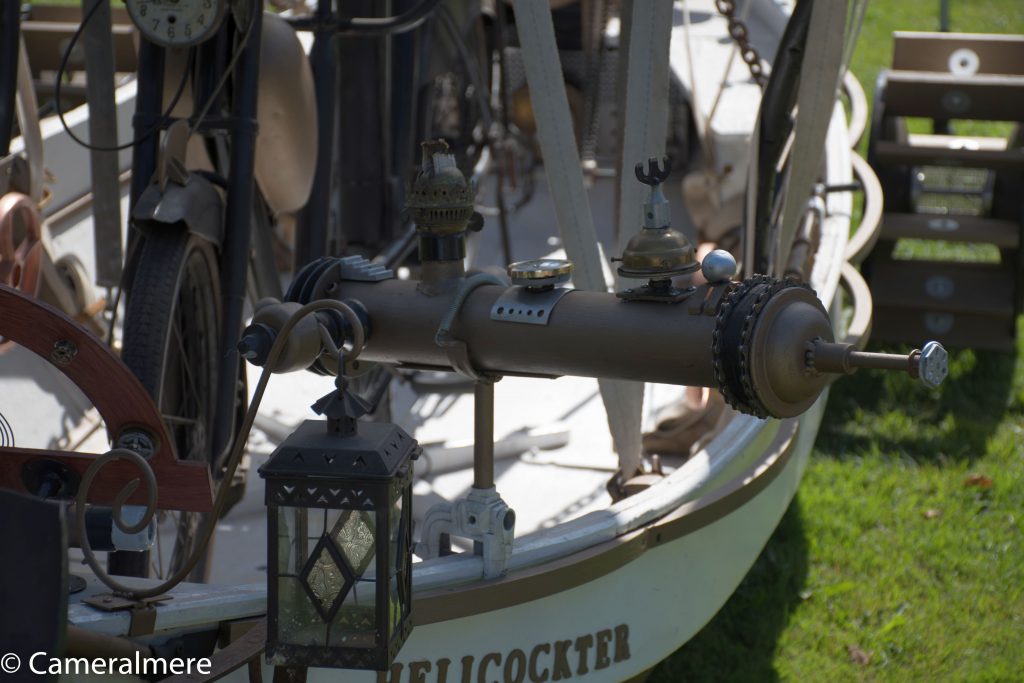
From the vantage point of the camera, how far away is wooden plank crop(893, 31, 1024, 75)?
18.3ft

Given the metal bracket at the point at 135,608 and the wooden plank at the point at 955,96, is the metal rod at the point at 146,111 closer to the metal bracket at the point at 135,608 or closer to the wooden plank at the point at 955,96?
the metal bracket at the point at 135,608

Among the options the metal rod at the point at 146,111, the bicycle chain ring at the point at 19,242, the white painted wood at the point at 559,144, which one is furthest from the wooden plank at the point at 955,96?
the bicycle chain ring at the point at 19,242

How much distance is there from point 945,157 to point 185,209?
335cm

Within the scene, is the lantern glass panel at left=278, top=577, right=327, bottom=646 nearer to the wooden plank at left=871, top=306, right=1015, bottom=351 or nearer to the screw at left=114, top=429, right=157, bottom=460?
the screw at left=114, top=429, right=157, bottom=460

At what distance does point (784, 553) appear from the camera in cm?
391

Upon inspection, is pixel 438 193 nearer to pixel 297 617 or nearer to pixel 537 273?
pixel 537 273

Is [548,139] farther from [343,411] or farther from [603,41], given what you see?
[603,41]

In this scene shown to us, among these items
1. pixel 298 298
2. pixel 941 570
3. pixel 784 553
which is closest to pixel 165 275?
pixel 298 298

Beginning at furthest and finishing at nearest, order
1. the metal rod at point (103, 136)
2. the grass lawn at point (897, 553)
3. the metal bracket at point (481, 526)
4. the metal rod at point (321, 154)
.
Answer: the grass lawn at point (897, 553), the metal rod at point (321, 154), the metal rod at point (103, 136), the metal bracket at point (481, 526)

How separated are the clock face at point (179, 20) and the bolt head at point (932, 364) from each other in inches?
59.1

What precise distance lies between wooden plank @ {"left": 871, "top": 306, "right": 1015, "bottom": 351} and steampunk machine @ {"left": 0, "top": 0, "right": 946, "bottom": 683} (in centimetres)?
86

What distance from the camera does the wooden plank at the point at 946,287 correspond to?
16.8 feet

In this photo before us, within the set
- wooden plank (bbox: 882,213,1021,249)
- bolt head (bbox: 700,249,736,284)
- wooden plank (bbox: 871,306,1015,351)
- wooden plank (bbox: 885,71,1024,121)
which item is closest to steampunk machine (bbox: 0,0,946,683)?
bolt head (bbox: 700,249,736,284)

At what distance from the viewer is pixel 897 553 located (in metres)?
3.94
